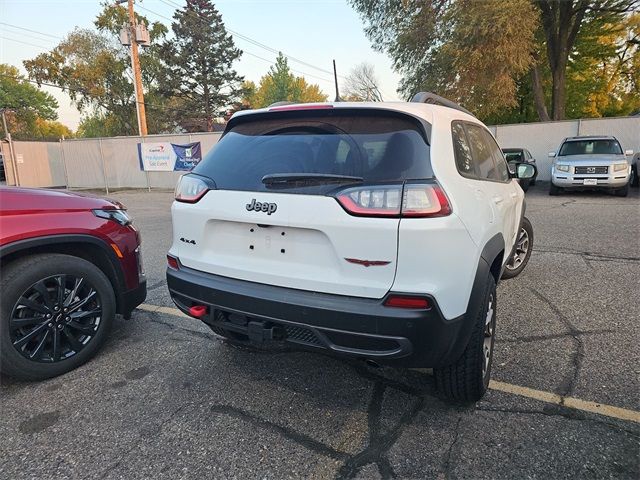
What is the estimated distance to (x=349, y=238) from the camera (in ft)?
6.33

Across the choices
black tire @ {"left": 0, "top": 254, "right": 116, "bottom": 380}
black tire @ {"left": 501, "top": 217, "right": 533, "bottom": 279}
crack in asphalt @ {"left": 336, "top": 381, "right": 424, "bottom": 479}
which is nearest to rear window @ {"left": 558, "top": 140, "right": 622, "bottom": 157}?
black tire @ {"left": 501, "top": 217, "right": 533, "bottom": 279}

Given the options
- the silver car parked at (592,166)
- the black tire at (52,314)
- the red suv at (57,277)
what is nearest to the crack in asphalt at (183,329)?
the red suv at (57,277)

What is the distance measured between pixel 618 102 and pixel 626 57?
11.1ft

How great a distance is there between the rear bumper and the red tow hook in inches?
5.9

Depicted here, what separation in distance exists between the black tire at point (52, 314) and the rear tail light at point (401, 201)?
2.10m

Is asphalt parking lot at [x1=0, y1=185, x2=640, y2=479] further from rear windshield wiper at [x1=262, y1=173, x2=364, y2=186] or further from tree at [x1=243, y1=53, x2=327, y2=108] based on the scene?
tree at [x1=243, y1=53, x2=327, y2=108]

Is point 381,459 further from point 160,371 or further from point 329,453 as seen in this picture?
point 160,371

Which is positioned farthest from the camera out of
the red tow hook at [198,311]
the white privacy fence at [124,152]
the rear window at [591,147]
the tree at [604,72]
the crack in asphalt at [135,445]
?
the tree at [604,72]

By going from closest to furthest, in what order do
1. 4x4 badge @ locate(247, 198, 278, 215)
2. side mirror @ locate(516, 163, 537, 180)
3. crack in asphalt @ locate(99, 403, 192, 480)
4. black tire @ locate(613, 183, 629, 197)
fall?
crack in asphalt @ locate(99, 403, 192, 480) → 4x4 badge @ locate(247, 198, 278, 215) → side mirror @ locate(516, 163, 537, 180) → black tire @ locate(613, 183, 629, 197)

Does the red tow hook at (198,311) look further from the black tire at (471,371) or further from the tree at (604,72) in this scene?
the tree at (604,72)

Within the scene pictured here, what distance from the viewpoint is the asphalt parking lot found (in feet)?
6.54

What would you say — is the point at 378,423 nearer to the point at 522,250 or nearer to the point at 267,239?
the point at 267,239

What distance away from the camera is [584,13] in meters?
20.3

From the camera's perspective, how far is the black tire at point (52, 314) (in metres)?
2.57
